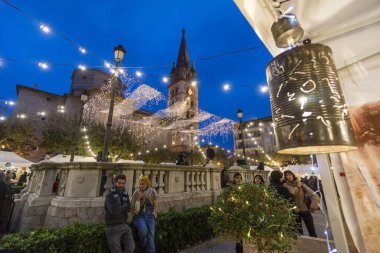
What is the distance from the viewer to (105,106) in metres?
30.9

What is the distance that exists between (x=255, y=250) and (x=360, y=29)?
10.8 ft

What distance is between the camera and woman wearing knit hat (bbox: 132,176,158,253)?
4.18 m

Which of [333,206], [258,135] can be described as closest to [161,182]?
[333,206]

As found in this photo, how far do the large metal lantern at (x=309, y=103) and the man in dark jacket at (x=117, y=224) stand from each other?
11.4ft

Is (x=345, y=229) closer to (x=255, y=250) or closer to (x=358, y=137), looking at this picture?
(x=358, y=137)

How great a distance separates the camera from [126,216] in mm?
4031

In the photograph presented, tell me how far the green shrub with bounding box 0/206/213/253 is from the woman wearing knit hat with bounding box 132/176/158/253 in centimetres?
44

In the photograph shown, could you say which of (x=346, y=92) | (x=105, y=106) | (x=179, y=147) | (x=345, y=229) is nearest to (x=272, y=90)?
(x=346, y=92)

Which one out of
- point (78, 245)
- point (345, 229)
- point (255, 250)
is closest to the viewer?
point (345, 229)

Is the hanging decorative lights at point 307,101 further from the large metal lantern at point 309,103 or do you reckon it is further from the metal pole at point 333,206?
the metal pole at point 333,206

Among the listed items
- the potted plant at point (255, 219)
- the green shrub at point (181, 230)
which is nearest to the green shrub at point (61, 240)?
the green shrub at point (181, 230)

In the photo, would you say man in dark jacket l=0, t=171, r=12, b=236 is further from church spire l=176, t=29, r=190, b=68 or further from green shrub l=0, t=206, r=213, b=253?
church spire l=176, t=29, r=190, b=68

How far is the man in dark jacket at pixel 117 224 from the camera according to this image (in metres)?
3.74

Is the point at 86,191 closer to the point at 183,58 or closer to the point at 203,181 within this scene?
the point at 203,181
